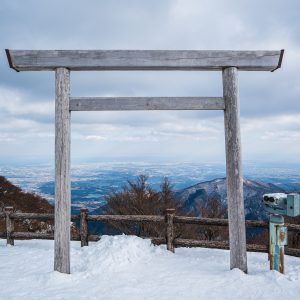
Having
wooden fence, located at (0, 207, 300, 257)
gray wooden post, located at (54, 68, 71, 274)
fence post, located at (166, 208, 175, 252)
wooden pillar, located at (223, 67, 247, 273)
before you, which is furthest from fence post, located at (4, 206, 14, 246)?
wooden pillar, located at (223, 67, 247, 273)

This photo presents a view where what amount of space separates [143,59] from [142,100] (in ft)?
2.25

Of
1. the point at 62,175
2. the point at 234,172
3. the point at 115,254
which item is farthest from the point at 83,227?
the point at 234,172

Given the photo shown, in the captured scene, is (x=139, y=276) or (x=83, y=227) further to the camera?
(x=83, y=227)

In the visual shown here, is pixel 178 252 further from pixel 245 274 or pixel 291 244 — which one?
pixel 291 244

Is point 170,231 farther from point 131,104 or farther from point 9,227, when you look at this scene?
point 9,227

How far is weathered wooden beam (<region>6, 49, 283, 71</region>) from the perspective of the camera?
5324 millimetres

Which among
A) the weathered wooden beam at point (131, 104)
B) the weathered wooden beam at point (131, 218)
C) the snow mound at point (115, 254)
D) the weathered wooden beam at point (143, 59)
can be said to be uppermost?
the weathered wooden beam at point (143, 59)

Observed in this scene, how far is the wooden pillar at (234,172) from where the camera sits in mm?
5332

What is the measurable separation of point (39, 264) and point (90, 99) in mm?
3268

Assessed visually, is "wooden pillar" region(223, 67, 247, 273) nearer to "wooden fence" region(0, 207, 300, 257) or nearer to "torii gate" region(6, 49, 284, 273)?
"torii gate" region(6, 49, 284, 273)

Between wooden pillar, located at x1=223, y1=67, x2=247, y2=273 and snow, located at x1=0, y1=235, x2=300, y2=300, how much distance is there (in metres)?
0.36

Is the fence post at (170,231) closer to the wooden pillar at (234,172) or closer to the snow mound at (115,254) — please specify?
the snow mound at (115,254)

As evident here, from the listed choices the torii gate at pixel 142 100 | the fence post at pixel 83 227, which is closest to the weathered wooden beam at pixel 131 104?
the torii gate at pixel 142 100

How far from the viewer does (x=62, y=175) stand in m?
5.30
